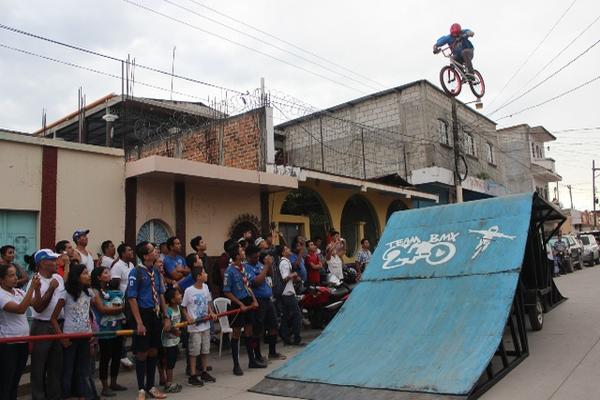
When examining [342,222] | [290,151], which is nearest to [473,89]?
[342,222]

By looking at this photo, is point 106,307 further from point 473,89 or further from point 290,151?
point 290,151

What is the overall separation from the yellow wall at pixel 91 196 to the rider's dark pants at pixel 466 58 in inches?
439

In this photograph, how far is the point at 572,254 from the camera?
21828 millimetres

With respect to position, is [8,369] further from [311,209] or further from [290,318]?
[311,209]

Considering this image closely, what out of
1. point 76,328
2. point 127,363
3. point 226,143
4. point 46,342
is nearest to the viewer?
point 46,342

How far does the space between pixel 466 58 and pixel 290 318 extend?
37.2 ft

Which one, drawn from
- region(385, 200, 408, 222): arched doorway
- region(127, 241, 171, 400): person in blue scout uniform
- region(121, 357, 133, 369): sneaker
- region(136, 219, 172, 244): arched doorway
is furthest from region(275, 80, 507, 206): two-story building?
region(127, 241, 171, 400): person in blue scout uniform

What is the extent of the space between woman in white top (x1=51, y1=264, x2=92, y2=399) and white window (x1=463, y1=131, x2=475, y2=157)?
22.1 metres

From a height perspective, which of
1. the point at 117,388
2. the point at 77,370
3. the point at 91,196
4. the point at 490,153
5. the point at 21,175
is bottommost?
the point at 117,388

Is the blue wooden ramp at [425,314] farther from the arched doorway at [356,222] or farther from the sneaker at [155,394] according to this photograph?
the arched doorway at [356,222]

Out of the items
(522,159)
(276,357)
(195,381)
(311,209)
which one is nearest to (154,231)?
(276,357)

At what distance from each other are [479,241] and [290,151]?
55.7ft

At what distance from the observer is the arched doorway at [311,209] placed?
605 inches

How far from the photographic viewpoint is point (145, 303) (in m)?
5.66
